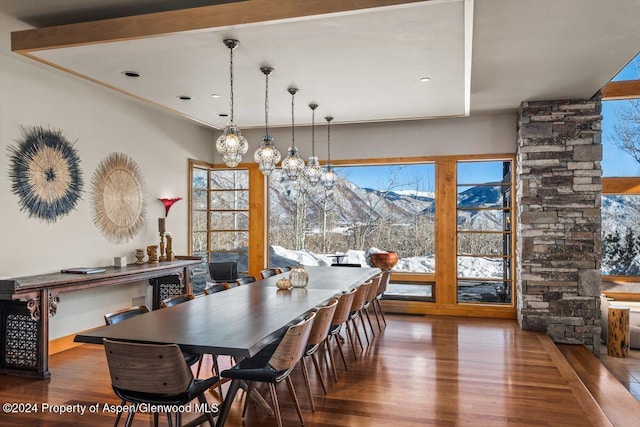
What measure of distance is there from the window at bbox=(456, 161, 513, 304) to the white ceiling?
155 centimetres

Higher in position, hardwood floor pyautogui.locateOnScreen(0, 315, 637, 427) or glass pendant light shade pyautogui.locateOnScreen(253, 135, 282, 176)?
glass pendant light shade pyautogui.locateOnScreen(253, 135, 282, 176)

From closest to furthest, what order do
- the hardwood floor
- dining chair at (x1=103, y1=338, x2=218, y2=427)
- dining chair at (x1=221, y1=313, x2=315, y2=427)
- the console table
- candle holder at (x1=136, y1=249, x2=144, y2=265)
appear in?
dining chair at (x1=103, y1=338, x2=218, y2=427)
dining chair at (x1=221, y1=313, x2=315, y2=427)
the hardwood floor
the console table
candle holder at (x1=136, y1=249, x2=144, y2=265)

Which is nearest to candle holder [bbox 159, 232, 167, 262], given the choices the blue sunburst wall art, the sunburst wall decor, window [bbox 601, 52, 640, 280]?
the sunburst wall decor

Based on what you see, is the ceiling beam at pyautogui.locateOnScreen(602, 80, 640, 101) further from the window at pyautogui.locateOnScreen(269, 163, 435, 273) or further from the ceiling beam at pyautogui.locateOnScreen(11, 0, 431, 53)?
the ceiling beam at pyautogui.locateOnScreen(11, 0, 431, 53)

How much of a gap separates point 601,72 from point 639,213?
2.82 metres

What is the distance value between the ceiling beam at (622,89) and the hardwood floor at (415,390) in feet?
11.9

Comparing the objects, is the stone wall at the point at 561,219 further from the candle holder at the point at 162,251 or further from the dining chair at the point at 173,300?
the candle holder at the point at 162,251

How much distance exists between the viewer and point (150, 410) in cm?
252

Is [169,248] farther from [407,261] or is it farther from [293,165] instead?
[407,261]

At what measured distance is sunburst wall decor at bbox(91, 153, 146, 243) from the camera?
5575 mm

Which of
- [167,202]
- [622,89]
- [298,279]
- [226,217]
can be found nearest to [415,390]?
[298,279]

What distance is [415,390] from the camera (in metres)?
3.82

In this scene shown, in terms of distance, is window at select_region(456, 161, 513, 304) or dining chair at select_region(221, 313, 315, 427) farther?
window at select_region(456, 161, 513, 304)

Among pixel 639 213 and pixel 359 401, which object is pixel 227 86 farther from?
pixel 639 213
